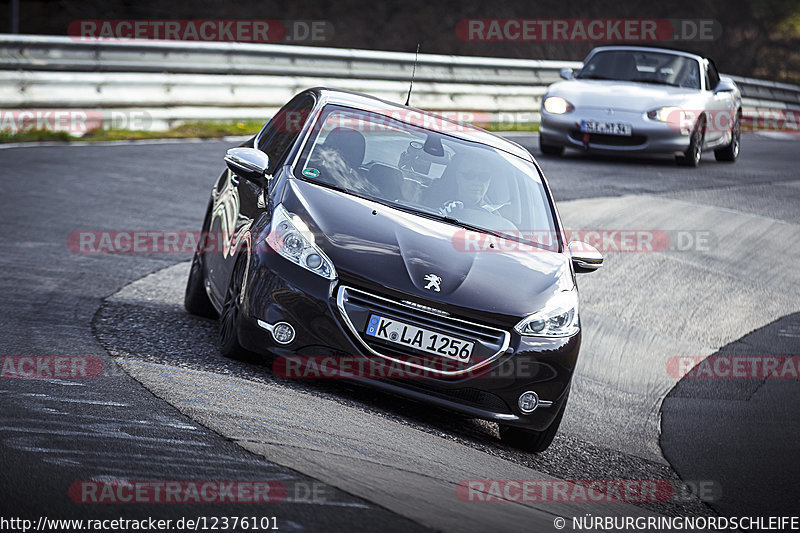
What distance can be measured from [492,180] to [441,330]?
1540 mm

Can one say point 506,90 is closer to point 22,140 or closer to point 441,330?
point 22,140

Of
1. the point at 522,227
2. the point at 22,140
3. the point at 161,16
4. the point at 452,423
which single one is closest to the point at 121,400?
the point at 452,423

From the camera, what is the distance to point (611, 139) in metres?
15.3

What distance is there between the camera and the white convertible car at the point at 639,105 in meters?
15.2

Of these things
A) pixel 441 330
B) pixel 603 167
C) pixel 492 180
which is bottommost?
pixel 603 167

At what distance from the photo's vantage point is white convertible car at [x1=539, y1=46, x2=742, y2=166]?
1523 centimetres

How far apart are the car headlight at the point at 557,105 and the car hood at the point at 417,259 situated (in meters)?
9.70

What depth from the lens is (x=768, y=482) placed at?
5.50 metres

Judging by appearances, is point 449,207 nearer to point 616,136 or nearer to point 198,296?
point 198,296
